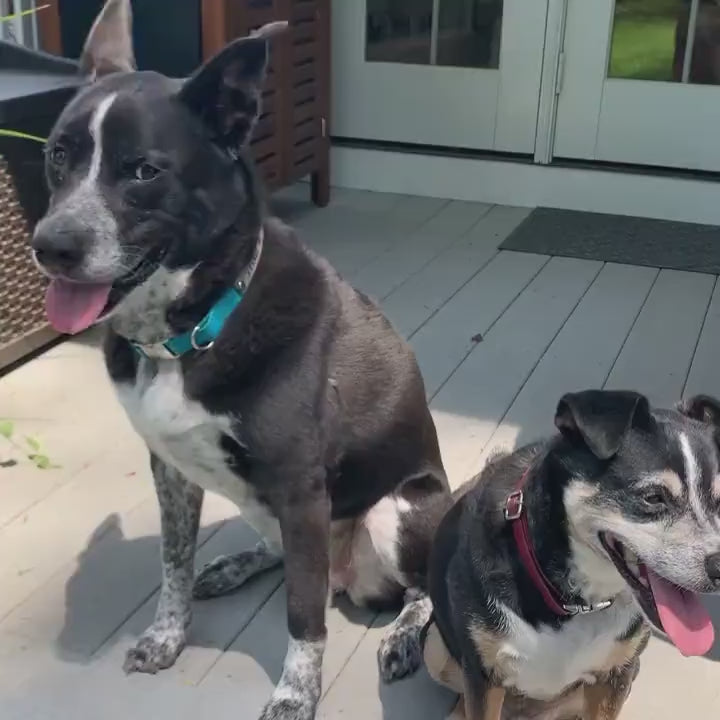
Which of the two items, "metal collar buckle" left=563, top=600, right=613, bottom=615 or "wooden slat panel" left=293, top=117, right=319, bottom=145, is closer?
"metal collar buckle" left=563, top=600, right=613, bottom=615

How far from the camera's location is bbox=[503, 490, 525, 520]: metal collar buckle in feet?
5.41

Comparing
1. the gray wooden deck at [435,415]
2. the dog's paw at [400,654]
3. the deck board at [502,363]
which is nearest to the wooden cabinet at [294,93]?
the gray wooden deck at [435,415]

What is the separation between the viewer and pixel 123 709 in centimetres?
194

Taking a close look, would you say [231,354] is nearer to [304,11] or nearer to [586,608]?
[586,608]

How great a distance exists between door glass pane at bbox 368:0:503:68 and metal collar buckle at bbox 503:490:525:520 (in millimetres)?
3703

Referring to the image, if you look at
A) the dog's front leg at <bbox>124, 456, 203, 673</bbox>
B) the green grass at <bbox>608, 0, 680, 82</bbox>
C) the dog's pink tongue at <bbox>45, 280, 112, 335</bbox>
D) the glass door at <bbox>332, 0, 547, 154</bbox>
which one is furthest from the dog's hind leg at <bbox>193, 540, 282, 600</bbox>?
the green grass at <bbox>608, 0, 680, 82</bbox>

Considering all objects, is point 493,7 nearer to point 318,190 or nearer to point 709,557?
point 318,190

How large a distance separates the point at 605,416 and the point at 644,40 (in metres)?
3.70

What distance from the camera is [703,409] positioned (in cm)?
167

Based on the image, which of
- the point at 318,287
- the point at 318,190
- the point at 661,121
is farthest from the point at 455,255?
the point at 318,287

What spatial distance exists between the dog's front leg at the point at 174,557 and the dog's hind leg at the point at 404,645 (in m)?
0.41

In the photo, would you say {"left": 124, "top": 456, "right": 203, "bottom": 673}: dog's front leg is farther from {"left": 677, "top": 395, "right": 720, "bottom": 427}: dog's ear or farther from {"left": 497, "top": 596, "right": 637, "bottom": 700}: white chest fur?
{"left": 677, "top": 395, "right": 720, "bottom": 427}: dog's ear

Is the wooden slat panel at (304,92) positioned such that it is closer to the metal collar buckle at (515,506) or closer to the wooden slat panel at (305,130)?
the wooden slat panel at (305,130)

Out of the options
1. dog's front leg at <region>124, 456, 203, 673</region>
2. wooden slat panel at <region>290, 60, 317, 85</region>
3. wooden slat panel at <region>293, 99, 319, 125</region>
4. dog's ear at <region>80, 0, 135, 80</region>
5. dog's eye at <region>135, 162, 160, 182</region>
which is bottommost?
dog's front leg at <region>124, 456, 203, 673</region>
